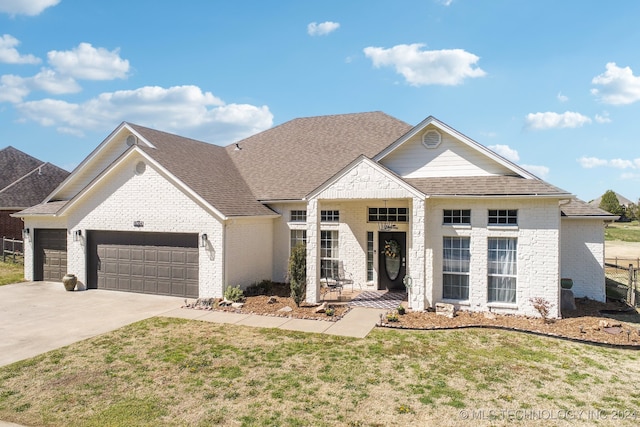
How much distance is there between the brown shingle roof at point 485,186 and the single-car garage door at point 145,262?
29.2 ft

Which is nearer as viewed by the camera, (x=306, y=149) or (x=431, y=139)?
(x=431, y=139)

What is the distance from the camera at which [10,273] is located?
20203 millimetres

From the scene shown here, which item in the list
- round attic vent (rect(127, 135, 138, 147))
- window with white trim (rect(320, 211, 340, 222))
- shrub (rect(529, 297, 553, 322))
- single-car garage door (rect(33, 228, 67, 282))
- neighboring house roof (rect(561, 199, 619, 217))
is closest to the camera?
shrub (rect(529, 297, 553, 322))

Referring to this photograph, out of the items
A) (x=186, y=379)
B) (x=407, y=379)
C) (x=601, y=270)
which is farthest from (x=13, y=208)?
(x=601, y=270)

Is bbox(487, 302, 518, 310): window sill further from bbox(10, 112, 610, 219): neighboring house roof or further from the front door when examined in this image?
the front door

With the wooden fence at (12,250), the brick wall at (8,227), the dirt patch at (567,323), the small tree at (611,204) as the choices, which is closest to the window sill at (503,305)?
the dirt patch at (567,323)

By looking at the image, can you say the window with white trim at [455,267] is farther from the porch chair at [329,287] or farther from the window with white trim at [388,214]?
the porch chair at [329,287]

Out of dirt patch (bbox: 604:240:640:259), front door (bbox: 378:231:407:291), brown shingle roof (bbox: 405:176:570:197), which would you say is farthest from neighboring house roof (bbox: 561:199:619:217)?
dirt patch (bbox: 604:240:640:259)

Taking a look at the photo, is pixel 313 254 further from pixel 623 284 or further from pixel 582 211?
pixel 623 284

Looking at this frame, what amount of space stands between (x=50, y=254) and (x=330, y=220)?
43.9ft

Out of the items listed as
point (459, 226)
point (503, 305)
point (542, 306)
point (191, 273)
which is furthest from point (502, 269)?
point (191, 273)

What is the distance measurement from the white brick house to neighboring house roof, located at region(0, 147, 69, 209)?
39.8 ft

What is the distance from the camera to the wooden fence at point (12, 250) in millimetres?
23297

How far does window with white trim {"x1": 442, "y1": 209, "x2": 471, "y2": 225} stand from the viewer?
1255 cm
